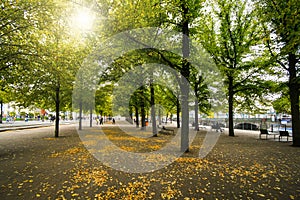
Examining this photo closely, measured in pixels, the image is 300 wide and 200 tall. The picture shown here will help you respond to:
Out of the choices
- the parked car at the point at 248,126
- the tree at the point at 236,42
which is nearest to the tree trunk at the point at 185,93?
the tree at the point at 236,42

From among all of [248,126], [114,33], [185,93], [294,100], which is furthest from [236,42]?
[248,126]

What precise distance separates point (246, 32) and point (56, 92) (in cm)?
1804

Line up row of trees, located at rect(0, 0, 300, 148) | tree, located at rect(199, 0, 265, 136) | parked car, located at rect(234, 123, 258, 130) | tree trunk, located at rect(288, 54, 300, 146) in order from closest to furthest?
row of trees, located at rect(0, 0, 300, 148) < tree trunk, located at rect(288, 54, 300, 146) < tree, located at rect(199, 0, 265, 136) < parked car, located at rect(234, 123, 258, 130)

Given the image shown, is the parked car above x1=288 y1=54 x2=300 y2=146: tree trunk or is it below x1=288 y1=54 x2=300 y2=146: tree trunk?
below

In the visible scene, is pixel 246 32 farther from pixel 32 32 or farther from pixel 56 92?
pixel 56 92

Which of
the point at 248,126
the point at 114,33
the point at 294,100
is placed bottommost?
the point at 248,126

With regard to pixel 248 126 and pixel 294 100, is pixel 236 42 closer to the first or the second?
pixel 294 100

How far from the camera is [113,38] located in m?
8.77

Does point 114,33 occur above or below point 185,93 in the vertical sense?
above

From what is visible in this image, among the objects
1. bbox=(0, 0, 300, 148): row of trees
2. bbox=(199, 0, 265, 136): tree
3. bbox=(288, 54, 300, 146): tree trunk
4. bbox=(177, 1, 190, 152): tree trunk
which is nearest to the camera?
bbox=(0, 0, 300, 148): row of trees

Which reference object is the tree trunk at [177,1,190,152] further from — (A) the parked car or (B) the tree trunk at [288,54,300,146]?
(A) the parked car

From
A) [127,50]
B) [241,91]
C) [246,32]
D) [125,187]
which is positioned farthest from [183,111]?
[246,32]

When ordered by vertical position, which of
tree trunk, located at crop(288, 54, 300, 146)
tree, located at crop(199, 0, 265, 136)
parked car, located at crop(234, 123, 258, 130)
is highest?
tree, located at crop(199, 0, 265, 136)

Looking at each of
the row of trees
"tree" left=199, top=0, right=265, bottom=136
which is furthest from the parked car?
the row of trees
